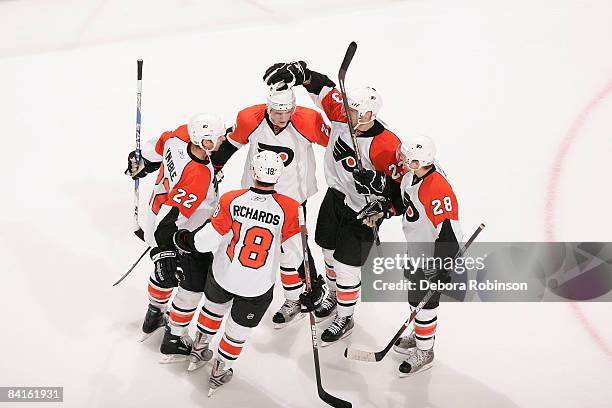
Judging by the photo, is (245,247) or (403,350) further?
(403,350)

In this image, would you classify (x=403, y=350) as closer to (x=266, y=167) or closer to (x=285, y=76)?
(x=266, y=167)

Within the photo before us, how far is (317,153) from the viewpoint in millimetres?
5004

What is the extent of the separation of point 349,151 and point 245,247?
705 mm

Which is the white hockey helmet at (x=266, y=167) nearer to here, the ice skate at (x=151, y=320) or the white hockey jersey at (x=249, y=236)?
the white hockey jersey at (x=249, y=236)

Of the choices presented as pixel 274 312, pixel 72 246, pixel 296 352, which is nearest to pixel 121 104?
pixel 72 246

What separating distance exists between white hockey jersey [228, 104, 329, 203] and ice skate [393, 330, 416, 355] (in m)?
0.85

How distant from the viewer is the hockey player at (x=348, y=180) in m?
3.44

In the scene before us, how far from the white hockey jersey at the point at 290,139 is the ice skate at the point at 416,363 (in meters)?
0.92

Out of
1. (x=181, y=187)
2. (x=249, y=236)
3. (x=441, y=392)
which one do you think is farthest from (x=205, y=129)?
(x=441, y=392)

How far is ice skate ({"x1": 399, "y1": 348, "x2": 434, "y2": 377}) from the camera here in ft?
11.9

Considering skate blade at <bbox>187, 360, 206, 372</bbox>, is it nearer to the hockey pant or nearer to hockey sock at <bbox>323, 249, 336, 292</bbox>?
the hockey pant

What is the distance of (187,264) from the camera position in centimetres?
346

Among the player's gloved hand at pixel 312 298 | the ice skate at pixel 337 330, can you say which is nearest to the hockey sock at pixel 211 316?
the player's gloved hand at pixel 312 298

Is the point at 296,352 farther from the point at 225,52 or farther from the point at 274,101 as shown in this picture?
the point at 225,52
